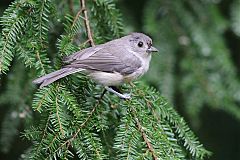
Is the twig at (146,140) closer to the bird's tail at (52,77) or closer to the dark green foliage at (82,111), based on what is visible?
the dark green foliage at (82,111)

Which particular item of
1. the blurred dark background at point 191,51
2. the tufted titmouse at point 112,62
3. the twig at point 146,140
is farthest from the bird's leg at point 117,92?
the blurred dark background at point 191,51

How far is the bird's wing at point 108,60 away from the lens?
230cm

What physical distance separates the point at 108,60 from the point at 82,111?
1.63ft

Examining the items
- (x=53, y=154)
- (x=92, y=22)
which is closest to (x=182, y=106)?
(x=92, y=22)

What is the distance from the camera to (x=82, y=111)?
81.7 inches

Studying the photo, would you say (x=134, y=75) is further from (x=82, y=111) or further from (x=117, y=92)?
(x=82, y=111)

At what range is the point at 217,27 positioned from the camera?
345cm

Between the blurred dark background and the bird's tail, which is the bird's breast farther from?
the blurred dark background

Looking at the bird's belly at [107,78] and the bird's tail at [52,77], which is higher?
the bird's tail at [52,77]

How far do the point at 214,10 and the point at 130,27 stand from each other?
0.67m

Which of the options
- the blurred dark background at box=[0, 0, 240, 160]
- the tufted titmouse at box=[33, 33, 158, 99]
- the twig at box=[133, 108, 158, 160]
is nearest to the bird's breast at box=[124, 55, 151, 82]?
the tufted titmouse at box=[33, 33, 158, 99]

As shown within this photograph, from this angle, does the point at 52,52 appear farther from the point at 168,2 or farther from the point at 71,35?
the point at 168,2

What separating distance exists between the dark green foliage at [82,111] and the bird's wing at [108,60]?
0.06 meters

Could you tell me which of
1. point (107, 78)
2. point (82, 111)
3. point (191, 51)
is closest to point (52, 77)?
point (82, 111)
